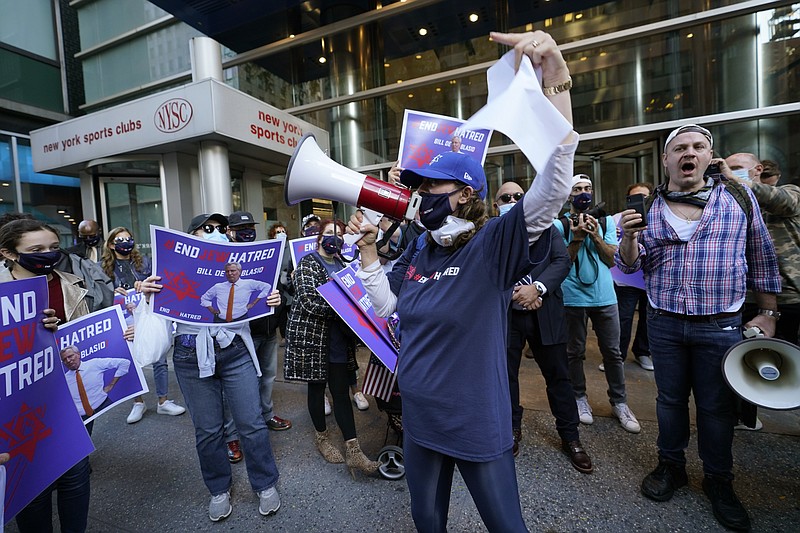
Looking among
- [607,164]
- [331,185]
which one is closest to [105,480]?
[331,185]

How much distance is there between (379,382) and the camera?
2.76 m

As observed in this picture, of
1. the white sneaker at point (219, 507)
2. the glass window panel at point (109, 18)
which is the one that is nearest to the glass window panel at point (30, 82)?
the glass window panel at point (109, 18)

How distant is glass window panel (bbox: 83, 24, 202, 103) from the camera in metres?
10.9

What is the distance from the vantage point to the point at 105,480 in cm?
292

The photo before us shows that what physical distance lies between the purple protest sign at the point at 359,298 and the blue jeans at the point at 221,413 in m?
0.78

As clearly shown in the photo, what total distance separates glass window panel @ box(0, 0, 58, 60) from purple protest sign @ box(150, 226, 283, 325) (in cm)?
1359

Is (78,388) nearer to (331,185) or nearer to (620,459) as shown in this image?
(331,185)

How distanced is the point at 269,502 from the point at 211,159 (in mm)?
6456

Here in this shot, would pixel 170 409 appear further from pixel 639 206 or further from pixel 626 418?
pixel 639 206

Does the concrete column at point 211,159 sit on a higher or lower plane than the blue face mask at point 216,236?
higher

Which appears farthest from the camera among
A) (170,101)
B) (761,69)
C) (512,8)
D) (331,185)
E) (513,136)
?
(512,8)

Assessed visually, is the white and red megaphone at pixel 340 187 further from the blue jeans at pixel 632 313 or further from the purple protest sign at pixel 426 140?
the blue jeans at pixel 632 313

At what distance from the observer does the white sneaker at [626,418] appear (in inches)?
122

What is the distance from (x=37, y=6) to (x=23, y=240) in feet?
48.0
